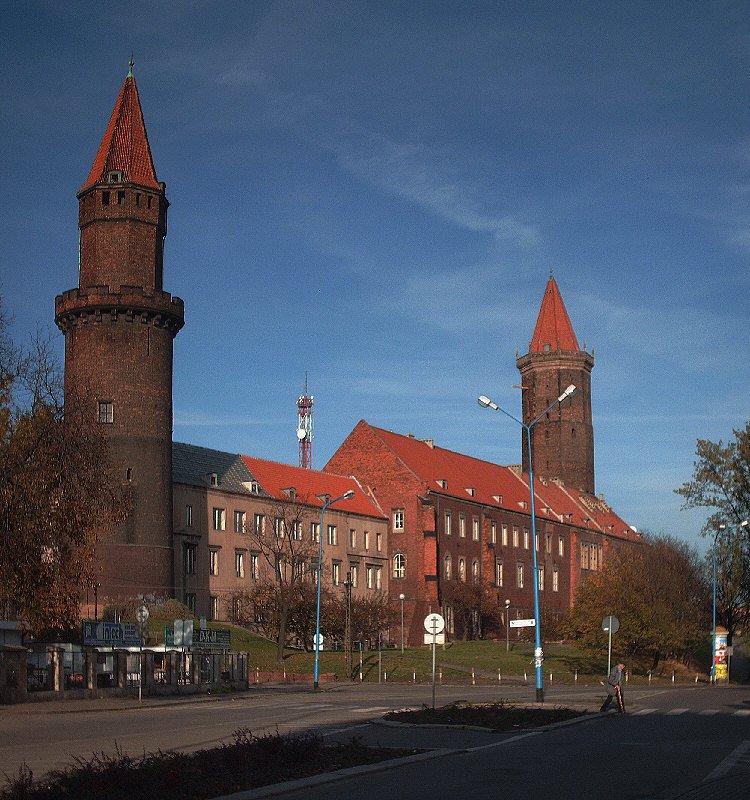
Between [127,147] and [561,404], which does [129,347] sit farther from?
[561,404]

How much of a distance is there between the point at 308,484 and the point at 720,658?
38089mm

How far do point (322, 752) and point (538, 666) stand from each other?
18.1 meters

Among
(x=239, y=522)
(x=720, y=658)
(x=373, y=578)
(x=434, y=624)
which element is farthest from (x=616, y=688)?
(x=373, y=578)

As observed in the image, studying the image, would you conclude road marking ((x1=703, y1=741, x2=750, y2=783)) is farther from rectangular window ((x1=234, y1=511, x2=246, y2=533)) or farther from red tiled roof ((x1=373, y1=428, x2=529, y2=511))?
red tiled roof ((x1=373, y1=428, x2=529, y2=511))

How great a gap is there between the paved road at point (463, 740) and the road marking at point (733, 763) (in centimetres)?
2

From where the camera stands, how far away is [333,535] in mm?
85250

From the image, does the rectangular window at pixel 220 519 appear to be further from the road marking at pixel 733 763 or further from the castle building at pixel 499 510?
the road marking at pixel 733 763

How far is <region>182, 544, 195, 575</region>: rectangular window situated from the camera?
7162 centimetres

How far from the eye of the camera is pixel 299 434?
12725cm

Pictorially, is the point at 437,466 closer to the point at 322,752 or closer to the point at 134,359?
the point at 134,359

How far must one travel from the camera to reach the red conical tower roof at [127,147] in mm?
68062

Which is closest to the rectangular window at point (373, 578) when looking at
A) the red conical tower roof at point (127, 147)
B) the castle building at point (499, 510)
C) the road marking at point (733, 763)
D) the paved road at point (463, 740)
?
the castle building at point (499, 510)

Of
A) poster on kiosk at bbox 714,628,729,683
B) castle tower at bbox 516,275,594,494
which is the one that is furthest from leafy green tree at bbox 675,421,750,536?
castle tower at bbox 516,275,594,494

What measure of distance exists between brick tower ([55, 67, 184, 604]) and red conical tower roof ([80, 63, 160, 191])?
0.37 ft
